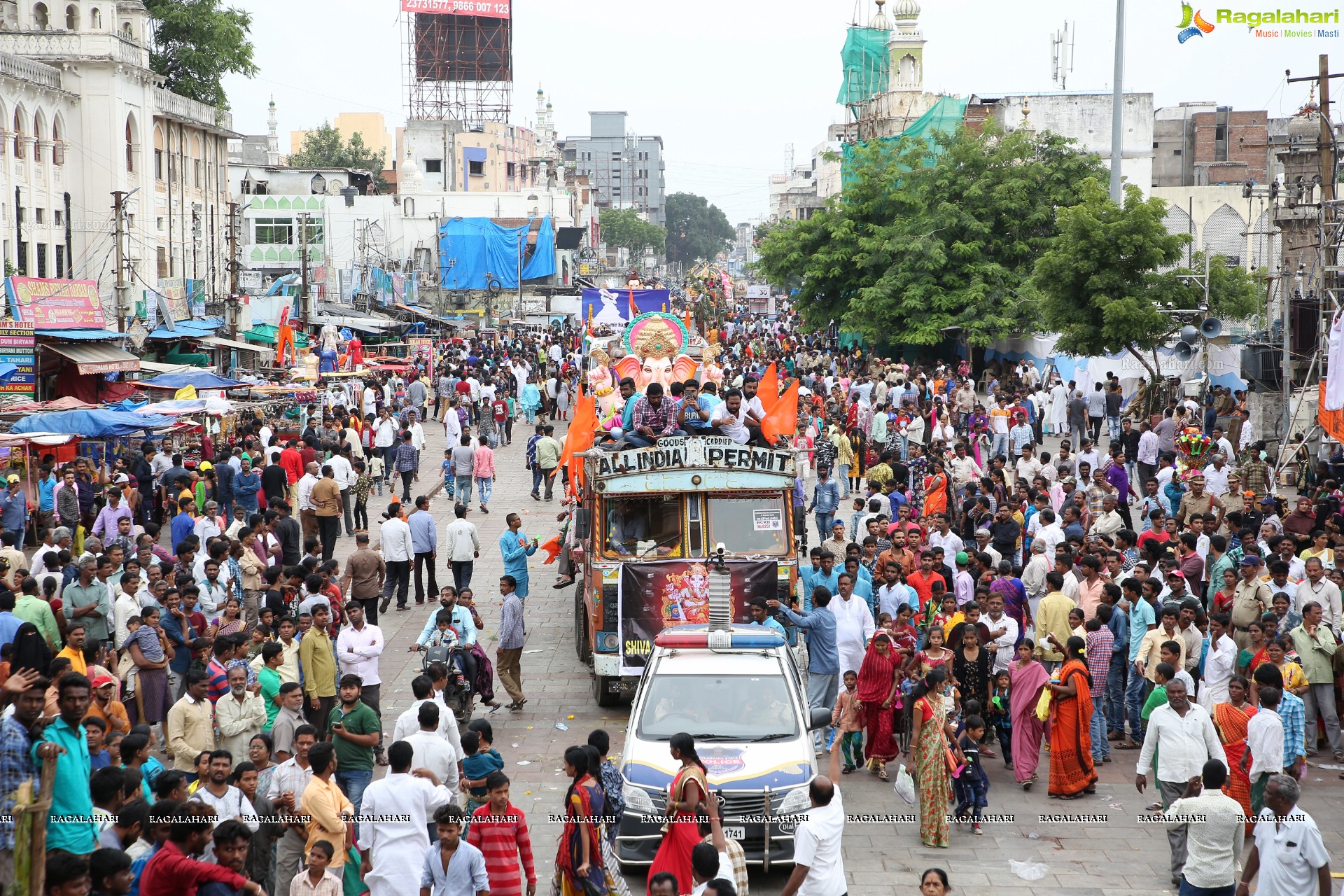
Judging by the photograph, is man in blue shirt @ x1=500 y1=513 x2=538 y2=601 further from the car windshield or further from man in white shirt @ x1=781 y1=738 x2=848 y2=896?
man in white shirt @ x1=781 y1=738 x2=848 y2=896

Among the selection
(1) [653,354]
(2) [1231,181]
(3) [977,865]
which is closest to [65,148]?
(1) [653,354]

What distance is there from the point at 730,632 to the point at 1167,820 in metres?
3.22

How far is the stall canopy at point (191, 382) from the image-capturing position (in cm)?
2716

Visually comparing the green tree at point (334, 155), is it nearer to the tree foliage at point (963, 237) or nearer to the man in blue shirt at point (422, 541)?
the tree foliage at point (963, 237)

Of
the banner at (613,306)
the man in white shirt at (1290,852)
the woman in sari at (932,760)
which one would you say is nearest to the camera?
the man in white shirt at (1290,852)

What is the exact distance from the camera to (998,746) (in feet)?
39.1

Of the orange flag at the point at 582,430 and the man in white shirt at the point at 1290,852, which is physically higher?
the orange flag at the point at 582,430

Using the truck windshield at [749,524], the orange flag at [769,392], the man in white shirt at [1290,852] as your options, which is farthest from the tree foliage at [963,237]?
the man in white shirt at [1290,852]

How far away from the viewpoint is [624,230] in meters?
154

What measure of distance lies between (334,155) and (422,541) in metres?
84.7

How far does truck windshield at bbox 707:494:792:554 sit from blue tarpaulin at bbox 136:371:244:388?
1744 centimetres

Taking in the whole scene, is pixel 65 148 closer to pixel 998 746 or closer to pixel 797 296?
pixel 797 296

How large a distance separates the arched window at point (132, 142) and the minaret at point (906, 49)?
34.2m

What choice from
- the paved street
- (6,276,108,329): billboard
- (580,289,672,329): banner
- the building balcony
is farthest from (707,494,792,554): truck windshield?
the building balcony
